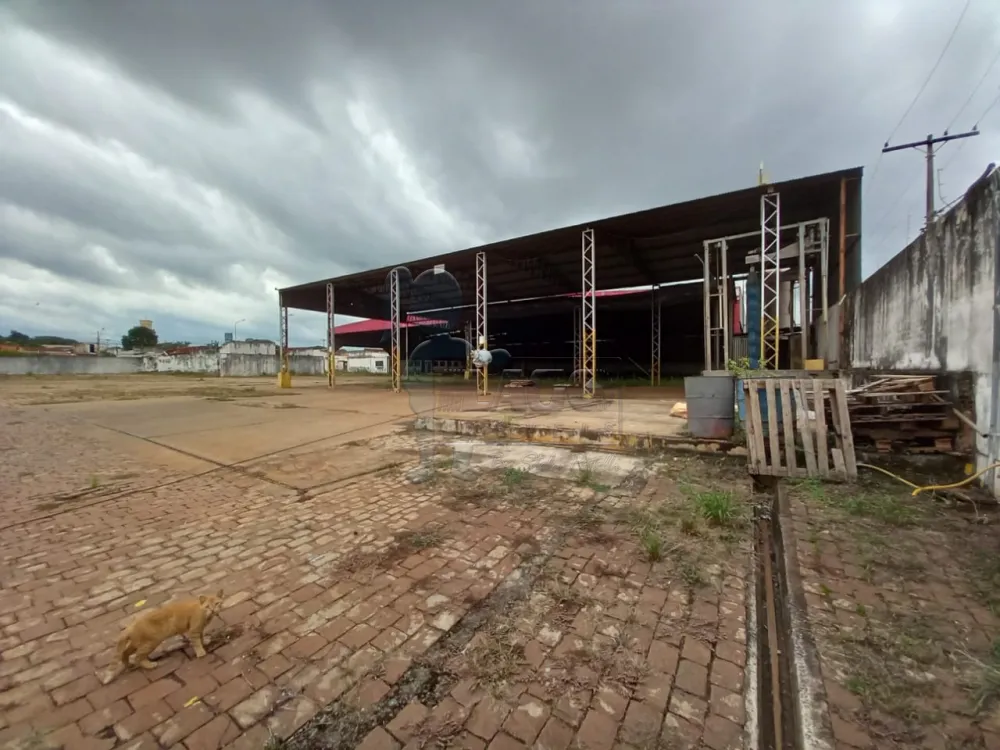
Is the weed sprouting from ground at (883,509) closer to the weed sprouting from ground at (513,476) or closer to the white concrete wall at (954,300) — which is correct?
the white concrete wall at (954,300)

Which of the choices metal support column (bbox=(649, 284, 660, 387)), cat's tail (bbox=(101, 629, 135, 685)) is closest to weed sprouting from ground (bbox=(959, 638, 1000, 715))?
cat's tail (bbox=(101, 629, 135, 685))

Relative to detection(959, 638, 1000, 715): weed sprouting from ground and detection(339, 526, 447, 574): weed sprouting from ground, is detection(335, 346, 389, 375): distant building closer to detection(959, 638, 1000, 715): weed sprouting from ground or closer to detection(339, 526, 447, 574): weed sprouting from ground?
detection(339, 526, 447, 574): weed sprouting from ground

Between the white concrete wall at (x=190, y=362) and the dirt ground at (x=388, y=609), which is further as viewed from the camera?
the white concrete wall at (x=190, y=362)

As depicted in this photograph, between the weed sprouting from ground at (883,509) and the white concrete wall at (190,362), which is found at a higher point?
the white concrete wall at (190,362)

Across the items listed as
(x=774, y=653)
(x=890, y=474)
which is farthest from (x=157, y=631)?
(x=890, y=474)

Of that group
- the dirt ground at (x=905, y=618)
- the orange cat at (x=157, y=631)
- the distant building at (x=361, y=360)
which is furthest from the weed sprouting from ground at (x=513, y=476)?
the distant building at (x=361, y=360)

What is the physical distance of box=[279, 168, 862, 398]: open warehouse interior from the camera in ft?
30.9

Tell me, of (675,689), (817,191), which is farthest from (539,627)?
(817,191)

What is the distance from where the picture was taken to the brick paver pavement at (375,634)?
140 cm

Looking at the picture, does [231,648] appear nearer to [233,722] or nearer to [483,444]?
[233,722]

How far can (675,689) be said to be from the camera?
1513 mm

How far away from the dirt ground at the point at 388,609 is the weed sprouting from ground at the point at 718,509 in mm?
24

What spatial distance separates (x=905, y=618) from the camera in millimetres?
1813

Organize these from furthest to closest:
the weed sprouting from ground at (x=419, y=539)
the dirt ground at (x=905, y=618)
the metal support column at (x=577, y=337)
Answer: the metal support column at (x=577, y=337), the weed sprouting from ground at (x=419, y=539), the dirt ground at (x=905, y=618)
